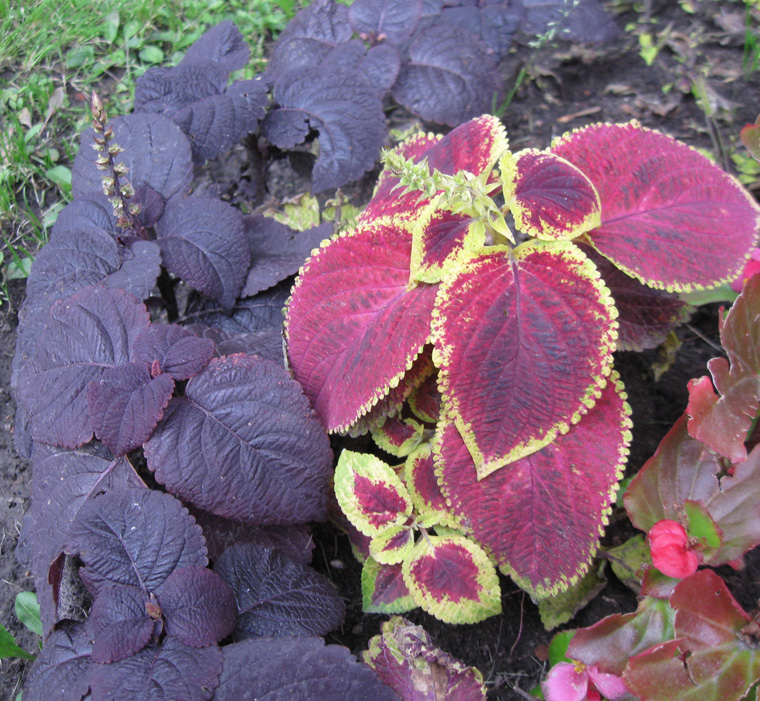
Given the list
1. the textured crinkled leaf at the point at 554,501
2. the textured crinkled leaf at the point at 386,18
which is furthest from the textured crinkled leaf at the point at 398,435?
the textured crinkled leaf at the point at 386,18

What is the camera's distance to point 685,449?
1.12 meters

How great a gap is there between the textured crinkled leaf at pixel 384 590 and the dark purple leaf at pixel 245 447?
160mm

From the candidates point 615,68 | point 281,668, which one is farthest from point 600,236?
point 615,68

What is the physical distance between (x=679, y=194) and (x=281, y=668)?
39.2 inches

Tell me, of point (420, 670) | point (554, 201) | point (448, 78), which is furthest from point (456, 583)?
point (448, 78)

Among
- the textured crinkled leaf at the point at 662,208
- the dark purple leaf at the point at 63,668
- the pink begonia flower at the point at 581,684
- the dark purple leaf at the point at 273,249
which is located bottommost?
the pink begonia flower at the point at 581,684

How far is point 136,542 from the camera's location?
105 centimetres

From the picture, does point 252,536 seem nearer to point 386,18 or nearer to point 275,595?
point 275,595

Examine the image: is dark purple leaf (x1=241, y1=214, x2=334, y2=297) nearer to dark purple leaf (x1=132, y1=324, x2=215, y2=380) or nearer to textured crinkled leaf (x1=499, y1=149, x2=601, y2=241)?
dark purple leaf (x1=132, y1=324, x2=215, y2=380)

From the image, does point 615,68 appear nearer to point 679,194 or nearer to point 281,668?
point 679,194

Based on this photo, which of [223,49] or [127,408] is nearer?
[127,408]

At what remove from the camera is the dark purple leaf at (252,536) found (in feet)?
3.89

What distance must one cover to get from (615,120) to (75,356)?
5.58 ft

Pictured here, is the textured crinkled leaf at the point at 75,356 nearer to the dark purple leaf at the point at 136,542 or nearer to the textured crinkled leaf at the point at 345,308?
the dark purple leaf at the point at 136,542
